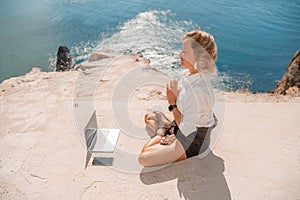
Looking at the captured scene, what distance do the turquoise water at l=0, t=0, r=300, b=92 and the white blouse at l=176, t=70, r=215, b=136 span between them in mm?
5948

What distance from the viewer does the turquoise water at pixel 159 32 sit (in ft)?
31.4

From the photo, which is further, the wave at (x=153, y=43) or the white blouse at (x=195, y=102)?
the wave at (x=153, y=43)

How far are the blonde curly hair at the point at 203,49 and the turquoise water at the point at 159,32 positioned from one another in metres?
5.97

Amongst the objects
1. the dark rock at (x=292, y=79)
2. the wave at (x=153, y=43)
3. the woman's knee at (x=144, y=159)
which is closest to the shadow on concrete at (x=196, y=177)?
the woman's knee at (x=144, y=159)

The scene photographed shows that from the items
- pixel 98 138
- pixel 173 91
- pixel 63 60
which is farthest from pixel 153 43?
pixel 173 91

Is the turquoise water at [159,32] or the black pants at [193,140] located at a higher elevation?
the black pants at [193,140]

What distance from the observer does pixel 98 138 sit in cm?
328

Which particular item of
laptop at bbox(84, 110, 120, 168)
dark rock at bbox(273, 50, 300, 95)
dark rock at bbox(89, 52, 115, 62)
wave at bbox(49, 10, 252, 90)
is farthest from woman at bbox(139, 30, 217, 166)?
wave at bbox(49, 10, 252, 90)

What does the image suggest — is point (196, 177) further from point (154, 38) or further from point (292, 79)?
point (154, 38)

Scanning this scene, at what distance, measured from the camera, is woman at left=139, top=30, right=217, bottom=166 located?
2.45 m

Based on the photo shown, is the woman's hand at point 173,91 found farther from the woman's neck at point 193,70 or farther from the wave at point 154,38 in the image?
the wave at point 154,38

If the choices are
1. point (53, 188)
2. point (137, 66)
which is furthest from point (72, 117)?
point (137, 66)

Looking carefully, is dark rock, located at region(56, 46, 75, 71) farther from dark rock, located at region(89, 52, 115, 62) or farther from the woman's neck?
the woman's neck

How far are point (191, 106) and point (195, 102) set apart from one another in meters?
0.05
